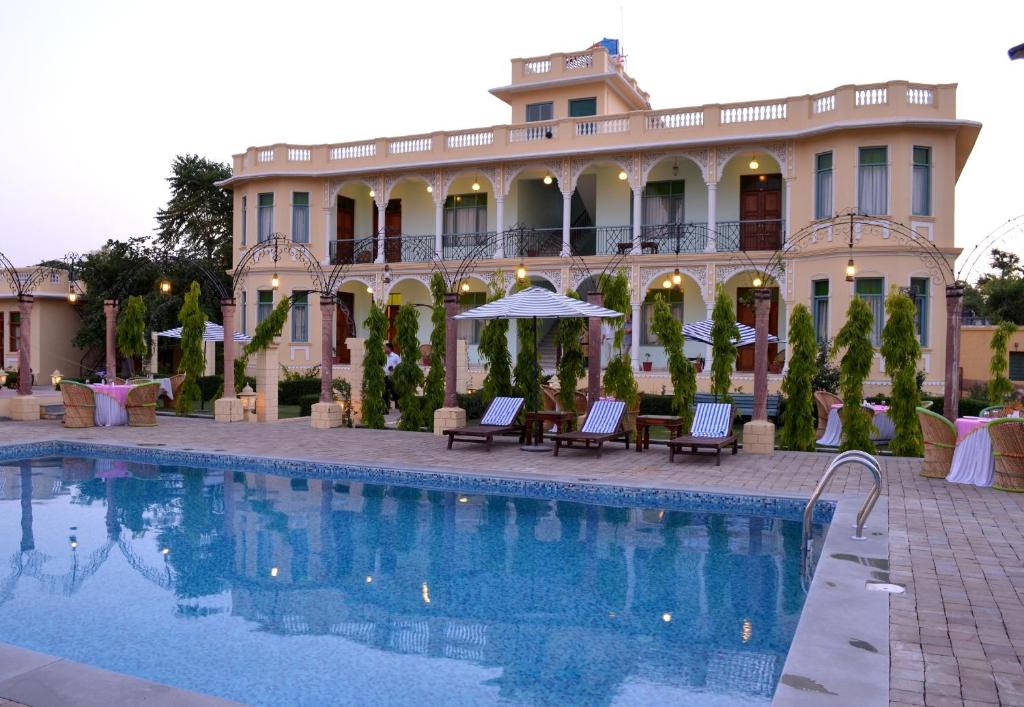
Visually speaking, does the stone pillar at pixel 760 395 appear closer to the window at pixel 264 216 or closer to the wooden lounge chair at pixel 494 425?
the wooden lounge chair at pixel 494 425

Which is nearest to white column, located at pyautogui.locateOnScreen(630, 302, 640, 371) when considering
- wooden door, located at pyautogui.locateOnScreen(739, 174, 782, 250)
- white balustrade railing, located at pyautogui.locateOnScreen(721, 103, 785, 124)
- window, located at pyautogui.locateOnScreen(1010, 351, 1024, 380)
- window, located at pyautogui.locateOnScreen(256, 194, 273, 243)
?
wooden door, located at pyautogui.locateOnScreen(739, 174, 782, 250)

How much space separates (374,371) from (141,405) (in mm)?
4440

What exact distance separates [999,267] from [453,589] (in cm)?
6495

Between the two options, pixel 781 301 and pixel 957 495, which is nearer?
pixel 957 495

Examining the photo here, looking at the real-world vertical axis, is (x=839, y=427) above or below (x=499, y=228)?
below

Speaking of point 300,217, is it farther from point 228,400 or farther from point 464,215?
point 228,400

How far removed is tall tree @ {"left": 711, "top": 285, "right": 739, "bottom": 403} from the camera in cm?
1227

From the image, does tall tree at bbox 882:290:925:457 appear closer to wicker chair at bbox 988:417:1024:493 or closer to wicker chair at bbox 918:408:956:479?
wicker chair at bbox 918:408:956:479

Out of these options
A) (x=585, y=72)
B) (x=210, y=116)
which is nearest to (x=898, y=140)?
(x=585, y=72)

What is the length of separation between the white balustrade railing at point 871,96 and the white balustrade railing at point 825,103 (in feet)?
1.77

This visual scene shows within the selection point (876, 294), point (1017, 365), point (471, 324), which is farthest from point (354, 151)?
point (1017, 365)

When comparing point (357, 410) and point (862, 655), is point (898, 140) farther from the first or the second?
point (862, 655)

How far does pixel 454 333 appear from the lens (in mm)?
13859

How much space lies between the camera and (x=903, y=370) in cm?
1112
